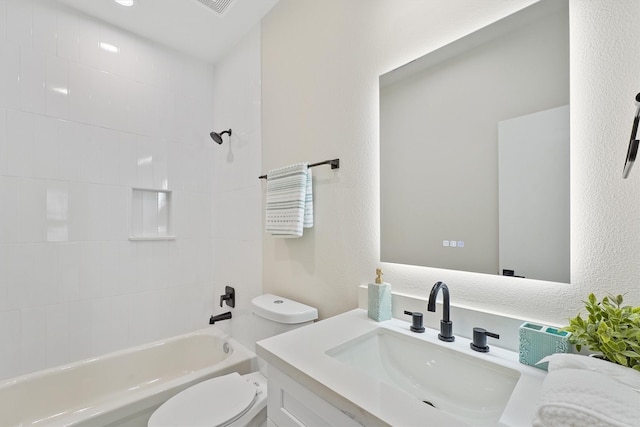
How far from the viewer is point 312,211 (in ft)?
4.75

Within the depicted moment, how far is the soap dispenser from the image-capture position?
1043 millimetres

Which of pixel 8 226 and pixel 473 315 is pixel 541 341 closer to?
pixel 473 315

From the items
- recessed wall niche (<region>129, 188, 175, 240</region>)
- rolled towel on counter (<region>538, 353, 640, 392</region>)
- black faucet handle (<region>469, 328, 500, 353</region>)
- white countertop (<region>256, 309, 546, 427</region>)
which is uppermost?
recessed wall niche (<region>129, 188, 175, 240</region>)

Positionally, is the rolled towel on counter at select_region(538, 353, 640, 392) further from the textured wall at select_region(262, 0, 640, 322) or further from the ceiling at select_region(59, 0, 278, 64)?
the ceiling at select_region(59, 0, 278, 64)

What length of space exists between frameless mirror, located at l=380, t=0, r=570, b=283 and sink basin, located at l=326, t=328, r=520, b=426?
28 centimetres

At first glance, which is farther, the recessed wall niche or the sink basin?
the recessed wall niche

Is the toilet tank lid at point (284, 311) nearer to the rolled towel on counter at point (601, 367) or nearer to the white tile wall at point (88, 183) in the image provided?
the rolled towel on counter at point (601, 367)

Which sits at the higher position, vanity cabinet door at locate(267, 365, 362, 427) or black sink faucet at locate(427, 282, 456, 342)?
black sink faucet at locate(427, 282, 456, 342)

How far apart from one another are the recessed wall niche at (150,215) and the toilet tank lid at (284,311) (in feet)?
3.54

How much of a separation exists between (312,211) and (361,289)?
1.53 feet

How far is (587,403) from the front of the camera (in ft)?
1.34

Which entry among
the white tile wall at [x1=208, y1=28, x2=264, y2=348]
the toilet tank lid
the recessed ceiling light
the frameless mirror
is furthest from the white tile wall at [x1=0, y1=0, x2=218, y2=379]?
the frameless mirror

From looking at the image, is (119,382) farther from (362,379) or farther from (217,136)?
(362,379)

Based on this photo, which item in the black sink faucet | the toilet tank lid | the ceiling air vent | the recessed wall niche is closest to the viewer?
the black sink faucet
